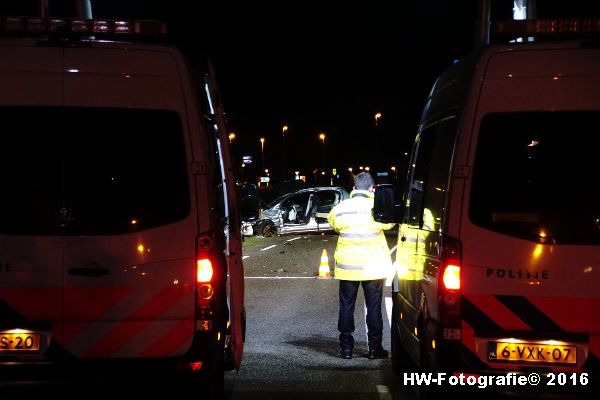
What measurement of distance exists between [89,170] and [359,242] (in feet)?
11.9

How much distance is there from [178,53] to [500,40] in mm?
2075

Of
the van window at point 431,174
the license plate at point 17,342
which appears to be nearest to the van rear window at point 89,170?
the license plate at point 17,342

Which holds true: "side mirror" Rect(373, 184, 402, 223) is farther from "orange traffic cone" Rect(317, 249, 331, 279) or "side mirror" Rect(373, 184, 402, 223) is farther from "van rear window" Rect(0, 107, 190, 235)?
"orange traffic cone" Rect(317, 249, 331, 279)

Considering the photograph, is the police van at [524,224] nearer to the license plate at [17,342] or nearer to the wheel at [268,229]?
the license plate at [17,342]

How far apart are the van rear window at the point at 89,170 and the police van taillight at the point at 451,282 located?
161 cm

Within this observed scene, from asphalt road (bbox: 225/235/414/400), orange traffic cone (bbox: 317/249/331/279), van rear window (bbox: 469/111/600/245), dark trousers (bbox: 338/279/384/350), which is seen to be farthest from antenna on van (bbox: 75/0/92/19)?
van rear window (bbox: 469/111/600/245)

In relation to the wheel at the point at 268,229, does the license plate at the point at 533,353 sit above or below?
above

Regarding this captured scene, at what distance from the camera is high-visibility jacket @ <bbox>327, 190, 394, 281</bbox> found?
855cm

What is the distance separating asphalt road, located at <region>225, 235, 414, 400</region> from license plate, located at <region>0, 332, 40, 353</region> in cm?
189

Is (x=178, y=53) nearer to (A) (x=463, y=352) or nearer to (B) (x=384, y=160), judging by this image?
(A) (x=463, y=352)

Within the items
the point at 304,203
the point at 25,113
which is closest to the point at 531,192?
the point at 25,113

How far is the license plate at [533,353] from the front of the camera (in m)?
5.17

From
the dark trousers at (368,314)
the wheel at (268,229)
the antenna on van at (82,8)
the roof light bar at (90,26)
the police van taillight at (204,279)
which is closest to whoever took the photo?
the police van taillight at (204,279)

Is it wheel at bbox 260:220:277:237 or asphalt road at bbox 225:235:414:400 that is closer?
asphalt road at bbox 225:235:414:400
